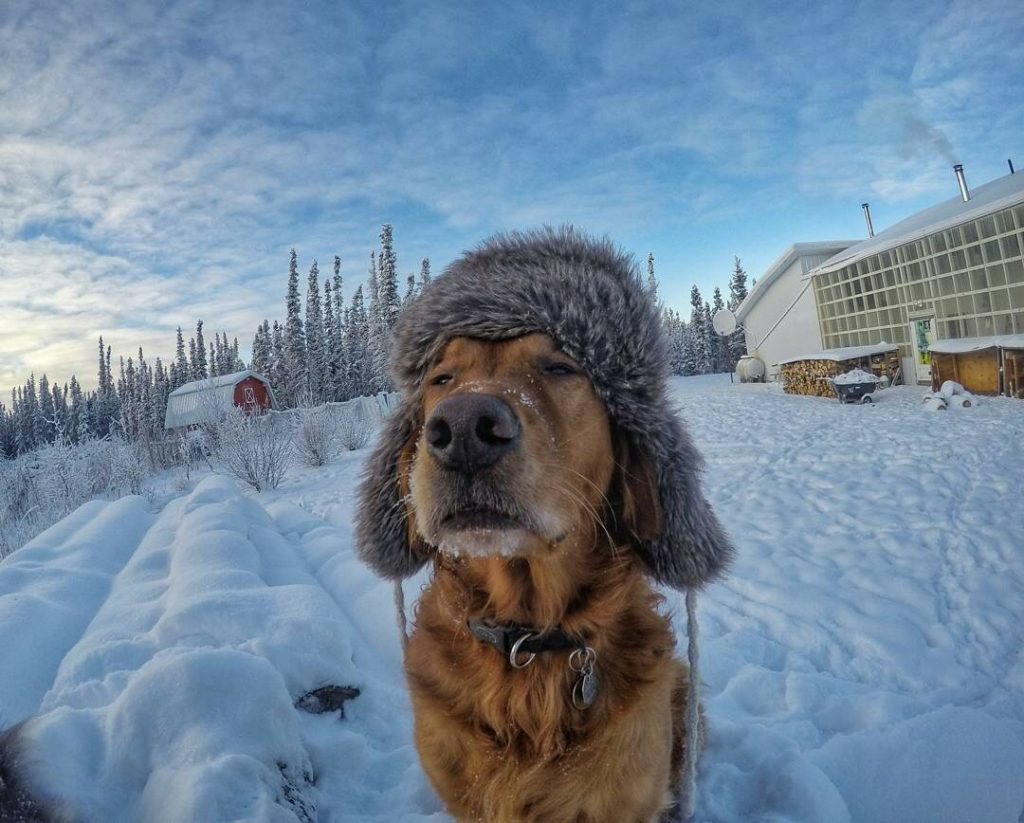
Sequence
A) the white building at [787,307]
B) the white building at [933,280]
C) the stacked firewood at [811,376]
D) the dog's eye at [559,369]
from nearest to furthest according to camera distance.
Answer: the dog's eye at [559,369], the white building at [933,280], the stacked firewood at [811,376], the white building at [787,307]

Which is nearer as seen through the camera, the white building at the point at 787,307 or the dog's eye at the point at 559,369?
the dog's eye at the point at 559,369

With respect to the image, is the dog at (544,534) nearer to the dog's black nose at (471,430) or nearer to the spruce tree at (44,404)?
the dog's black nose at (471,430)

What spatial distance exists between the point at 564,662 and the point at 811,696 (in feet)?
6.45

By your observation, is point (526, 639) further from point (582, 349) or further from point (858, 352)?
point (858, 352)

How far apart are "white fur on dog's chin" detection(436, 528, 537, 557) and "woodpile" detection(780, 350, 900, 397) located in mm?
19920

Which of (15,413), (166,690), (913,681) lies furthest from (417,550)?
(15,413)

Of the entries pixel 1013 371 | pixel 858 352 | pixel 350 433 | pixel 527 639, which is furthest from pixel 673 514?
pixel 858 352

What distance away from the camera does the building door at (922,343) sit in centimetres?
1730

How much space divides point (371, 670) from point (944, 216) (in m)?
21.3

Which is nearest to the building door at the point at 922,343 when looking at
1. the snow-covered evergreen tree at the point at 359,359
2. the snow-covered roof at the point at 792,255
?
the snow-covered roof at the point at 792,255

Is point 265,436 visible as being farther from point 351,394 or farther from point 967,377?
point 351,394

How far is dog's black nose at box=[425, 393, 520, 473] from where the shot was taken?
4.99 ft

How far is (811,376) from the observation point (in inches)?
817

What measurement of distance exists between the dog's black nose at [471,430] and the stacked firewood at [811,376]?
20.3 metres
